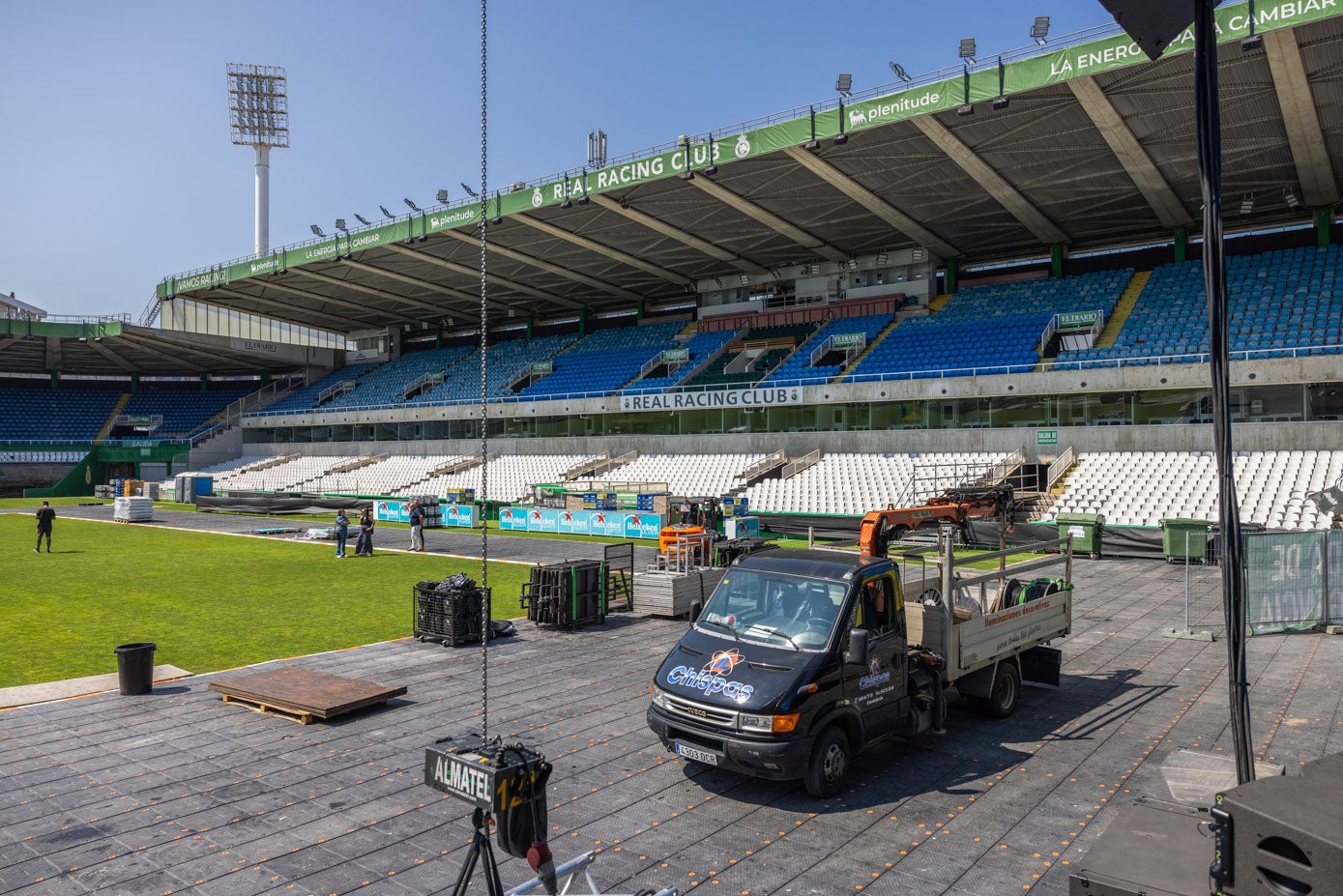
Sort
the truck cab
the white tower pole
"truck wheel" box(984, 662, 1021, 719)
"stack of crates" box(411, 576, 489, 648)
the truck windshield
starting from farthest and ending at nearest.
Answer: the white tower pole
"stack of crates" box(411, 576, 489, 648)
"truck wheel" box(984, 662, 1021, 719)
the truck windshield
the truck cab

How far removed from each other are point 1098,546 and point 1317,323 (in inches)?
589

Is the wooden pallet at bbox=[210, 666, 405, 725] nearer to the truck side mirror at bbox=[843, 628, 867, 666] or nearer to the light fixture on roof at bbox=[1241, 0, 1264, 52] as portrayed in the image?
the truck side mirror at bbox=[843, 628, 867, 666]

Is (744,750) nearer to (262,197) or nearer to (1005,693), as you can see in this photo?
(1005,693)

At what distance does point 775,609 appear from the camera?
29.6 feet

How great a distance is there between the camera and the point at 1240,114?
2883 cm

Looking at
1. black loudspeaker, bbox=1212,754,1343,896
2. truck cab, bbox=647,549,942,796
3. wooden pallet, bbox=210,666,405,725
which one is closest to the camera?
black loudspeaker, bbox=1212,754,1343,896

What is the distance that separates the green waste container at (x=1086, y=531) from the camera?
2617 cm

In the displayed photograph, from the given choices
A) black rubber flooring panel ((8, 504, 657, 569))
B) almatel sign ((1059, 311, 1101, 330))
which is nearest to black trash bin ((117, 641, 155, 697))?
black rubber flooring panel ((8, 504, 657, 569))

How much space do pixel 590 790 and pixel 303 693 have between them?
15.0ft

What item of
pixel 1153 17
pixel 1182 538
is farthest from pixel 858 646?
pixel 1182 538

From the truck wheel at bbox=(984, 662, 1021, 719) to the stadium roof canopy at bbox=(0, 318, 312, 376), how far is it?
6531 cm

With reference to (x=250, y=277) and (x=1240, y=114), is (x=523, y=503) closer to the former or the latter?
(x=250, y=277)

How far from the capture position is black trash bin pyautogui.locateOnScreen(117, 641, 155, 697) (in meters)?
11.4

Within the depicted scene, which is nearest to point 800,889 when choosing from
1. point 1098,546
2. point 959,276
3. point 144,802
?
point 144,802
